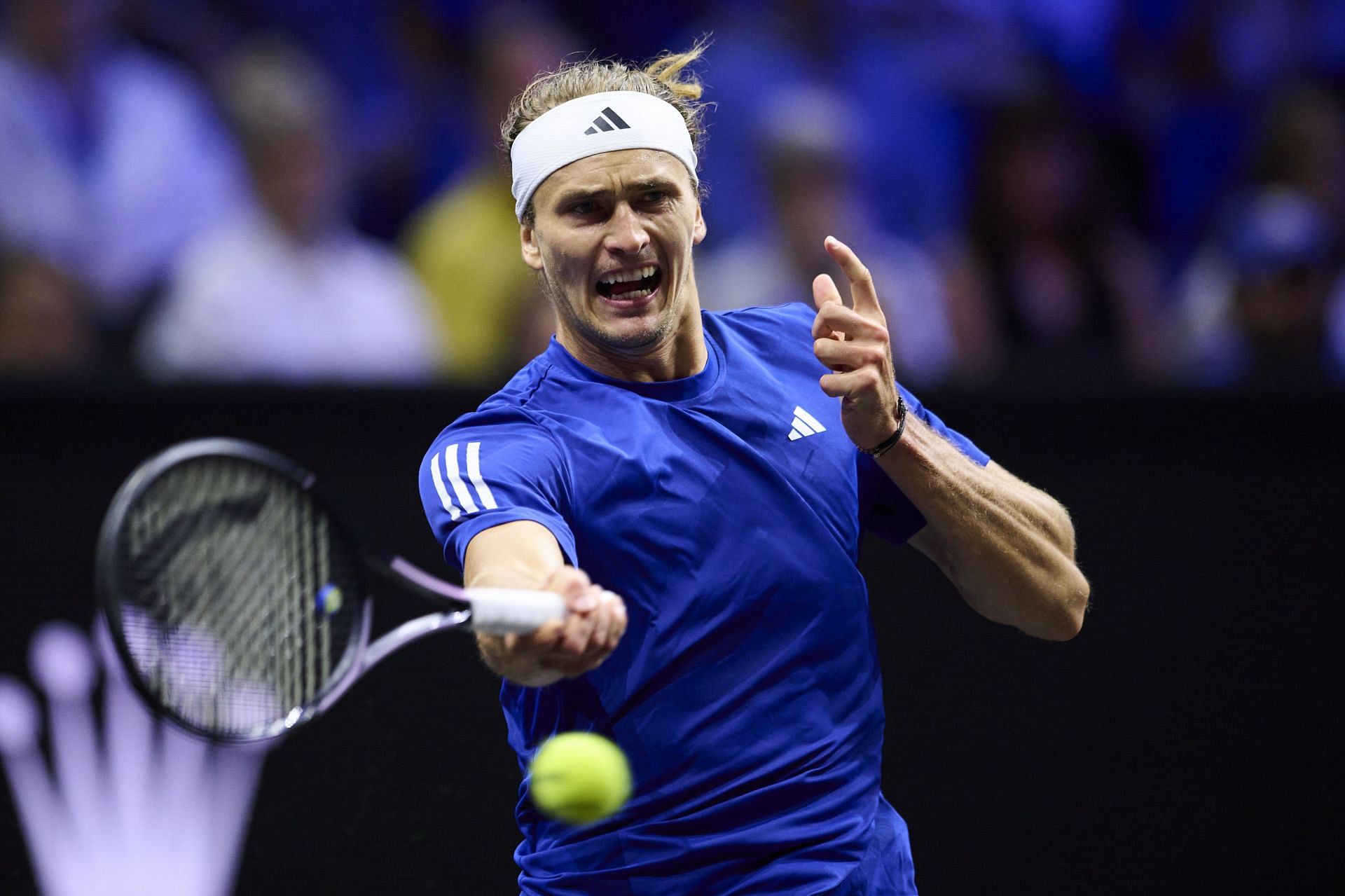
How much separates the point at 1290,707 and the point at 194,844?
2.90 meters

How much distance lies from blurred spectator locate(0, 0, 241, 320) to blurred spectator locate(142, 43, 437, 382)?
0.18 meters

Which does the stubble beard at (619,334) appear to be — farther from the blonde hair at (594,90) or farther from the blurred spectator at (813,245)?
the blurred spectator at (813,245)

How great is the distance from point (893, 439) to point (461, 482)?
718mm

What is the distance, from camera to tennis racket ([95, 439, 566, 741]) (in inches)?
84.0

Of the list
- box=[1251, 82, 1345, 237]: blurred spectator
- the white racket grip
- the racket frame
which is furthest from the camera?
box=[1251, 82, 1345, 237]: blurred spectator

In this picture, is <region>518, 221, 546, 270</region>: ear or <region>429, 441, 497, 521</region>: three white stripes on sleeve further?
<region>518, 221, 546, 270</region>: ear

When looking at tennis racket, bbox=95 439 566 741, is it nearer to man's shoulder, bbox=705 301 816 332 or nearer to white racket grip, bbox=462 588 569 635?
white racket grip, bbox=462 588 569 635

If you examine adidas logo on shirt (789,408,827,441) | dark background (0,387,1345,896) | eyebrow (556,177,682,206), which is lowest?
dark background (0,387,1345,896)

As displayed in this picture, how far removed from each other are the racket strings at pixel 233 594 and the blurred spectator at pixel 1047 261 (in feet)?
12.1

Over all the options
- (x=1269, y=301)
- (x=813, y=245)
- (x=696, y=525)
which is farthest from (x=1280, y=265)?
(x=696, y=525)

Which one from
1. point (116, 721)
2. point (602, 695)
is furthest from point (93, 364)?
point (602, 695)

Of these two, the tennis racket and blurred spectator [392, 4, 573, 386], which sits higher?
blurred spectator [392, 4, 573, 386]

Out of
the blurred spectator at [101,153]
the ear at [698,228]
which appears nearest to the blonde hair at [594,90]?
the ear at [698,228]

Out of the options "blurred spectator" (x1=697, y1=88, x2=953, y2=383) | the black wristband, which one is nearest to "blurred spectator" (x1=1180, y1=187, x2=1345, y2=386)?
"blurred spectator" (x1=697, y1=88, x2=953, y2=383)
